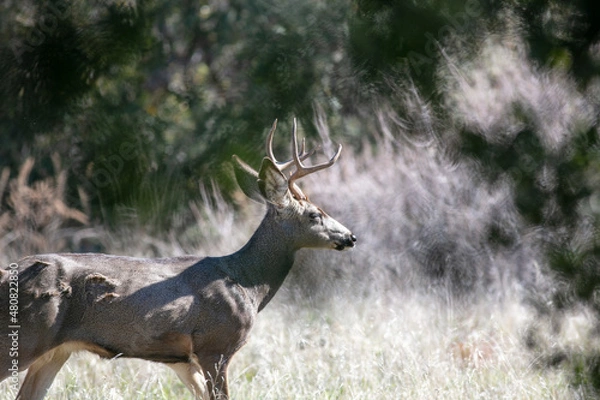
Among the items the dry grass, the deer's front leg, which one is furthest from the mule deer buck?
the dry grass

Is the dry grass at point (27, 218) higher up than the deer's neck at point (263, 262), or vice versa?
the deer's neck at point (263, 262)

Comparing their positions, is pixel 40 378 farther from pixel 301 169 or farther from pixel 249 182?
pixel 301 169

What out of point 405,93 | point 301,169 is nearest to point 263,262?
point 301,169

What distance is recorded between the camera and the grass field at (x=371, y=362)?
589 centimetres

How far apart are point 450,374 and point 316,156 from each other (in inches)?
179

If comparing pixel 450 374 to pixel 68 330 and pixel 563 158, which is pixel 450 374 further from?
pixel 563 158

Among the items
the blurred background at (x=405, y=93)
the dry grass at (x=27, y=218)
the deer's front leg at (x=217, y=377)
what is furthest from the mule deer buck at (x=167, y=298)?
the dry grass at (x=27, y=218)

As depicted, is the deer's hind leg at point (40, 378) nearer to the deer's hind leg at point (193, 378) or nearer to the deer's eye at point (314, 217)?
the deer's hind leg at point (193, 378)

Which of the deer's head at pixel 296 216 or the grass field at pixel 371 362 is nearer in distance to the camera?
the grass field at pixel 371 362

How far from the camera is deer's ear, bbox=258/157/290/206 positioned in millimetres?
6266

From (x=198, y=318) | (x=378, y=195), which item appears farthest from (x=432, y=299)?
(x=198, y=318)

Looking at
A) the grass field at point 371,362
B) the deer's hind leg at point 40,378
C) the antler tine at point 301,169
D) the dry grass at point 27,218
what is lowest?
the dry grass at point 27,218

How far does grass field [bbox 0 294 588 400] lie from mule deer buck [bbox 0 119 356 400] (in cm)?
43

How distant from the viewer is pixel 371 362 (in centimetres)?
668
